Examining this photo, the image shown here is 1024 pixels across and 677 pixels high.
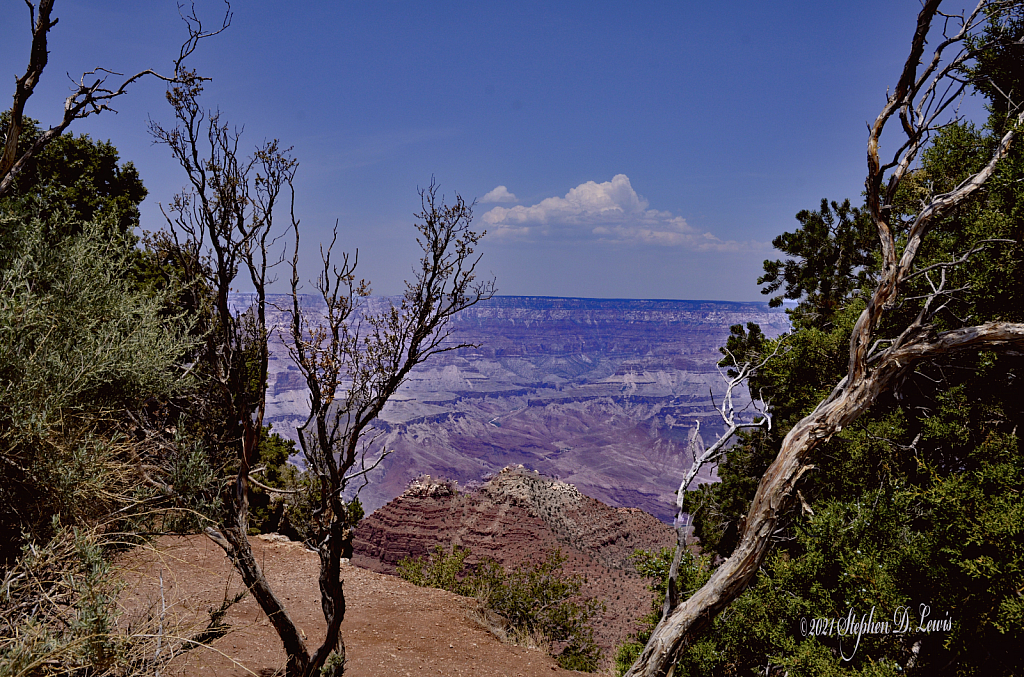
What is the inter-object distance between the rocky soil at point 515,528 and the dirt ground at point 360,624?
14.9 metres

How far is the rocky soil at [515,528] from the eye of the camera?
88.3 feet

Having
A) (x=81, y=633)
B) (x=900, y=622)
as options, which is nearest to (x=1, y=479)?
(x=81, y=633)

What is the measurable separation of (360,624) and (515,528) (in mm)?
21784

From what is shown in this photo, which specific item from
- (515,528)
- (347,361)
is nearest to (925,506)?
(347,361)

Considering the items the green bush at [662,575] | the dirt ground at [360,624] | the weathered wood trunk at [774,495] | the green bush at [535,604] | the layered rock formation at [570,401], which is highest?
the weathered wood trunk at [774,495]

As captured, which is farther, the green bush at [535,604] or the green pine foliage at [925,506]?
the green bush at [535,604]

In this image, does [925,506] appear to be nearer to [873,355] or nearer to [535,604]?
[873,355]

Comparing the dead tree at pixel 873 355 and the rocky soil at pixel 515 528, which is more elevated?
the dead tree at pixel 873 355

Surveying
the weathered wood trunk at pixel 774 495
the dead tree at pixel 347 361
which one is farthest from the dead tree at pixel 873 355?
the dead tree at pixel 347 361

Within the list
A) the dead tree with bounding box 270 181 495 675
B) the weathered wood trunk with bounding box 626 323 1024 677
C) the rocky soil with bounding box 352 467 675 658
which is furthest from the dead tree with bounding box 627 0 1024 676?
the rocky soil with bounding box 352 467 675 658

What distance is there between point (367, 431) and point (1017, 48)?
20.5ft

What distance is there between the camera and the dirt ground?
6.52m

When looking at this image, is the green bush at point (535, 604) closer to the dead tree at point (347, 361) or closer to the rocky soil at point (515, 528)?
the dead tree at point (347, 361)

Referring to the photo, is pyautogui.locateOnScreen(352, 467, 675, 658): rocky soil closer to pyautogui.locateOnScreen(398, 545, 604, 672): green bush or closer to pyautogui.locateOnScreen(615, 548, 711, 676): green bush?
pyautogui.locateOnScreen(398, 545, 604, 672): green bush
